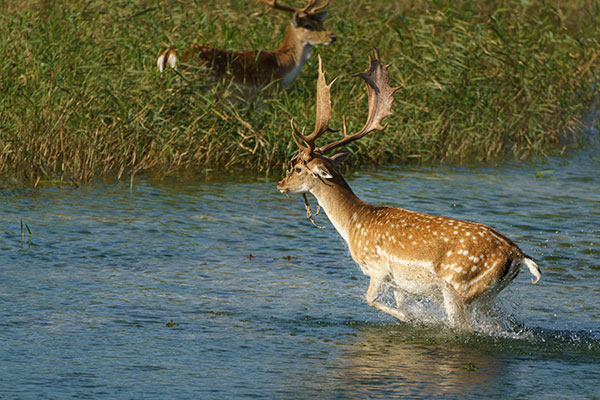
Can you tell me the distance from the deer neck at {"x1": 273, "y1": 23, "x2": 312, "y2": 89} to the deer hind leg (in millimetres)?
6968

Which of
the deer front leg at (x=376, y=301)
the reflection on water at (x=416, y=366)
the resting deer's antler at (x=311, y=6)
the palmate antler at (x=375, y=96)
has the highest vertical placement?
the resting deer's antler at (x=311, y=6)

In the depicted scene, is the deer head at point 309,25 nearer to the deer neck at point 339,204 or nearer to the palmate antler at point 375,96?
the palmate antler at point 375,96

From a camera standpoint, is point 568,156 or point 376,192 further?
point 568,156

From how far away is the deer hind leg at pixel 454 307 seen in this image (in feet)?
22.5

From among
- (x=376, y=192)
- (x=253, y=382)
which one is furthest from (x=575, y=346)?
(x=376, y=192)

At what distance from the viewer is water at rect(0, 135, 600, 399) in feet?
19.9

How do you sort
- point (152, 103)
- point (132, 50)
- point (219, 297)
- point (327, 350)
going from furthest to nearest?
point (132, 50)
point (152, 103)
point (219, 297)
point (327, 350)

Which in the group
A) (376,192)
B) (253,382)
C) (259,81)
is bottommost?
(253,382)

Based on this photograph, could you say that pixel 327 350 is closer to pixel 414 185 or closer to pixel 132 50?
pixel 414 185

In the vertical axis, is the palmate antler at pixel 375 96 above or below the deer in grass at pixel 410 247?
above

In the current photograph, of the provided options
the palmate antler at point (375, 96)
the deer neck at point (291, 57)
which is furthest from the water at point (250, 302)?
the deer neck at point (291, 57)

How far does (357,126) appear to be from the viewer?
1290cm

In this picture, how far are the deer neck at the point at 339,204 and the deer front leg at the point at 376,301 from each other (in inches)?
18.9

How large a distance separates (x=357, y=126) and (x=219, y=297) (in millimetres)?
5448
